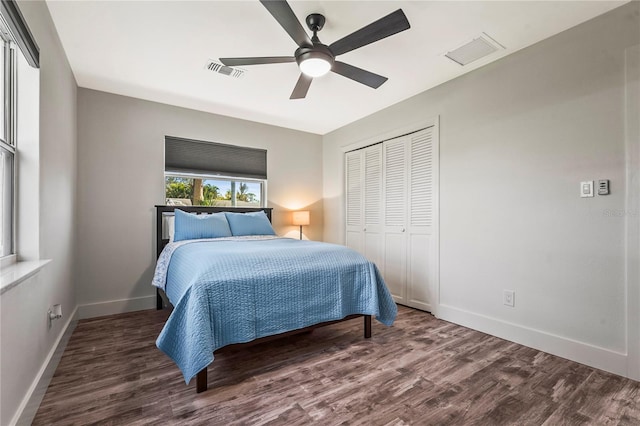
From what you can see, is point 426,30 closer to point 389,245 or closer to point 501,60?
point 501,60

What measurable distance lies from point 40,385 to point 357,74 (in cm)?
285

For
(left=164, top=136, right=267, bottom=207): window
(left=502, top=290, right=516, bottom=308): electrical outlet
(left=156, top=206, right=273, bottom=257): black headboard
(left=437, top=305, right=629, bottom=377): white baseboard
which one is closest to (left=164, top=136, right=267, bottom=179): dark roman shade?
(left=164, top=136, right=267, bottom=207): window

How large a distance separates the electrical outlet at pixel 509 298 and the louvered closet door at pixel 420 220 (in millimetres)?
740

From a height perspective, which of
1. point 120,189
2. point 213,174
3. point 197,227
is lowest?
point 197,227

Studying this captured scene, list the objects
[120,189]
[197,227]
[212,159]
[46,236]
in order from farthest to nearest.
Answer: [212,159] → [120,189] → [197,227] → [46,236]

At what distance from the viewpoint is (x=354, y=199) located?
4.45 meters

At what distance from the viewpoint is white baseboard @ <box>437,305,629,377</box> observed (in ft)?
6.72

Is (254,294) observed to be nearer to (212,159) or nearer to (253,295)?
(253,295)

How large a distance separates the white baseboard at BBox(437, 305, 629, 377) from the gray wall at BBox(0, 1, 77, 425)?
321 cm

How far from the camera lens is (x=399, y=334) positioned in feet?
8.91

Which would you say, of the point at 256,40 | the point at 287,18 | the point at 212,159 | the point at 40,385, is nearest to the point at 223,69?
the point at 256,40

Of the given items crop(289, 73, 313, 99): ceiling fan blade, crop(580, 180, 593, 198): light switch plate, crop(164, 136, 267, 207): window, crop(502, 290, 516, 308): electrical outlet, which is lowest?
crop(502, 290, 516, 308): electrical outlet

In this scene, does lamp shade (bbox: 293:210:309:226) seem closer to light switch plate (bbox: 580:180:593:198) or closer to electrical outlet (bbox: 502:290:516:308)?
electrical outlet (bbox: 502:290:516:308)

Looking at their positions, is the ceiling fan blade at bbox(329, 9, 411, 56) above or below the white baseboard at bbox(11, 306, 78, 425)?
above
